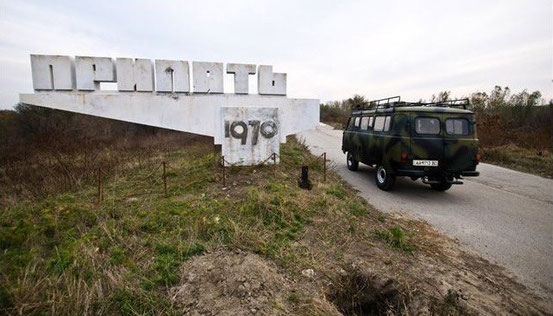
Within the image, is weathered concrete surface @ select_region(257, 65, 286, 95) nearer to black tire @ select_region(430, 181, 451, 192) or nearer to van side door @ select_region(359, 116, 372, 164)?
van side door @ select_region(359, 116, 372, 164)

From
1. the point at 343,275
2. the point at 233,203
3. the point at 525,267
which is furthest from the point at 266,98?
the point at 525,267

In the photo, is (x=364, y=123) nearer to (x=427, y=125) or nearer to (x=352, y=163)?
(x=352, y=163)

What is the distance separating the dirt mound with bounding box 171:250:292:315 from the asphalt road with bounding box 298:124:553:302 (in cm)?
297

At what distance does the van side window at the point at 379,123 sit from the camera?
23.2 ft

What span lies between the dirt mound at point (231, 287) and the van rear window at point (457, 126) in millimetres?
5357

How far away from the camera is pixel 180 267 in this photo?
308 centimetres

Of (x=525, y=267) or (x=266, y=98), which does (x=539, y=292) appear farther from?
(x=266, y=98)

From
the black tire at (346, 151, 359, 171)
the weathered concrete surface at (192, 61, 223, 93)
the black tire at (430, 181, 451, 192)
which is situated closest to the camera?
the black tire at (430, 181, 451, 192)

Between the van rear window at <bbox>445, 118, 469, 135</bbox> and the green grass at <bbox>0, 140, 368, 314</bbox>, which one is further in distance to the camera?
the van rear window at <bbox>445, 118, 469, 135</bbox>

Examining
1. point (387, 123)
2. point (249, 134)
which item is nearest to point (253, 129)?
point (249, 134)

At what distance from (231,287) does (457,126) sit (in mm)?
6160

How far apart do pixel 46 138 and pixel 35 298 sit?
44.9ft

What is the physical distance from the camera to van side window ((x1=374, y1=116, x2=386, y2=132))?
23.2 feet

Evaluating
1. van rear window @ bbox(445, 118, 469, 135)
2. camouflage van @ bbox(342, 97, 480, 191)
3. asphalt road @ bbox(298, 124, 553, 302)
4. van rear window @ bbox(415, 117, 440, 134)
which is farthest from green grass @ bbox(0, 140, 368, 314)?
van rear window @ bbox(445, 118, 469, 135)
